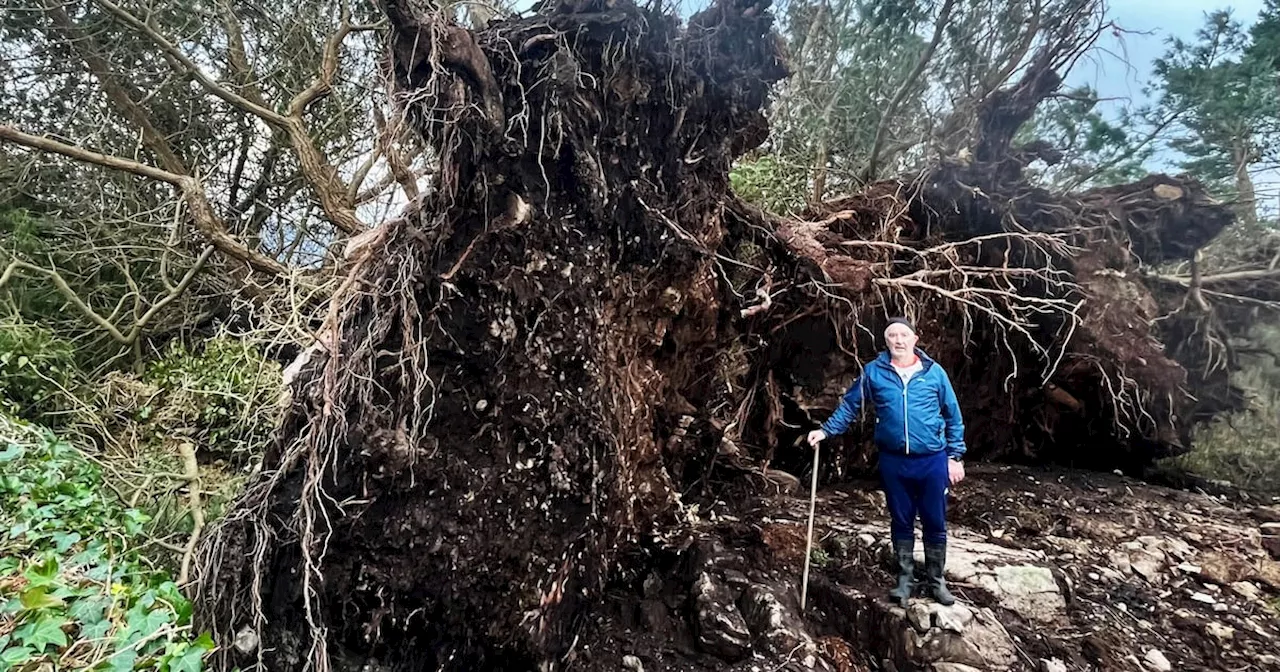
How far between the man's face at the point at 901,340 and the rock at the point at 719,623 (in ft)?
5.31

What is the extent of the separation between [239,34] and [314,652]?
5737 millimetres

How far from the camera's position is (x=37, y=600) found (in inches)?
74.2

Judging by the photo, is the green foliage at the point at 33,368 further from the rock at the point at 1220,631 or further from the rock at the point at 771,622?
the rock at the point at 1220,631

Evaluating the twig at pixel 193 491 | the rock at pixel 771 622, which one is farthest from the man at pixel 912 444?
the twig at pixel 193 491

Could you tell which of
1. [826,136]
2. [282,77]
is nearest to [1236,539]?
[826,136]

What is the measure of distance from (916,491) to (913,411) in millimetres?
456

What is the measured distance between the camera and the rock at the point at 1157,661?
3.15 m

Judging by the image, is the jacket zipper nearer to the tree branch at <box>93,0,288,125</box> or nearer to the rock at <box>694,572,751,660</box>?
the rock at <box>694,572,751,660</box>

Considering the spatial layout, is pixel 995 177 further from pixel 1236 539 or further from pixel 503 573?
pixel 503 573

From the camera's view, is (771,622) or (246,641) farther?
(771,622)

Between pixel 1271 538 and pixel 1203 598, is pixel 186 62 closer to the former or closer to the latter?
pixel 1203 598

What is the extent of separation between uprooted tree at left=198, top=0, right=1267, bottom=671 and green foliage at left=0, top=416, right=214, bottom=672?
42 cm

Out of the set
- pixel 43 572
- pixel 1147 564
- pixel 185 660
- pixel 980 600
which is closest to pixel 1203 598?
pixel 1147 564

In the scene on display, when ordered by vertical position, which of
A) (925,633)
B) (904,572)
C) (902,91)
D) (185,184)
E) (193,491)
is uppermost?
(902,91)
